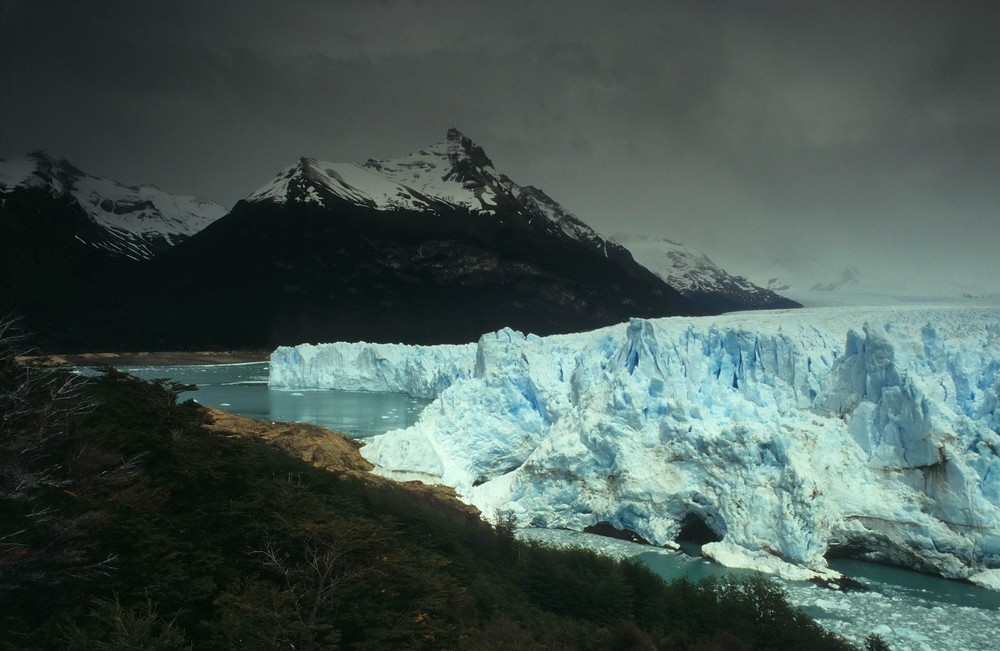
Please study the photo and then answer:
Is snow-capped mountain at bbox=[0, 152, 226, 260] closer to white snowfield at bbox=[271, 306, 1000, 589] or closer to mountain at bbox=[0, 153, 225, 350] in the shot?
mountain at bbox=[0, 153, 225, 350]

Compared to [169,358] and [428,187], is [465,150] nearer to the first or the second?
[428,187]

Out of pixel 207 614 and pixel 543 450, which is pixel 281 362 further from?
pixel 207 614

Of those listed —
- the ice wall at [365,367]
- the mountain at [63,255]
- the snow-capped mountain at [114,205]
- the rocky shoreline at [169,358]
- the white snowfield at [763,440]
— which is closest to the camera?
the white snowfield at [763,440]

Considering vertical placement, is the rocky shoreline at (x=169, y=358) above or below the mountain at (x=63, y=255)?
below

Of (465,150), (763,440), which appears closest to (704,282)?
(465,150)

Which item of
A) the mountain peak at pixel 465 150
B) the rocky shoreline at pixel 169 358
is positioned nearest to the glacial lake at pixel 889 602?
the rocky shoreline at pixel 169 358

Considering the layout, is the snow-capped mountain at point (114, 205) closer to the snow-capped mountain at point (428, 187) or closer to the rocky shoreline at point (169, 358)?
the snow-capped mountain at point (428, 187)

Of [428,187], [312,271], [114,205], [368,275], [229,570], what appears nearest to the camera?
[229,570]

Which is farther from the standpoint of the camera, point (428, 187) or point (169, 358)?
point (428, 187)
